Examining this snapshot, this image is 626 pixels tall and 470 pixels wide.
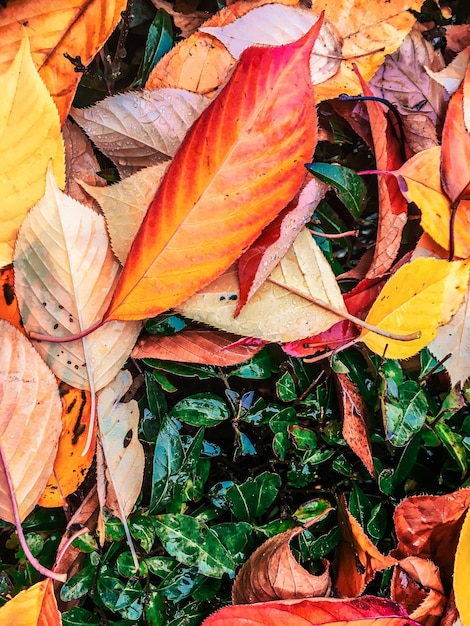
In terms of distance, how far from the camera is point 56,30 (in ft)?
2.32

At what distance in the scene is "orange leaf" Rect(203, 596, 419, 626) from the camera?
68 centimetres

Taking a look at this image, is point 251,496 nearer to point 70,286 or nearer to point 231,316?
point 231,316

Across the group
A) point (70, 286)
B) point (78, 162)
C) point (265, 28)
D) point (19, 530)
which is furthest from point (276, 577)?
point (265, 28)

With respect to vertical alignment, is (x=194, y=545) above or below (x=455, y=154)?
below

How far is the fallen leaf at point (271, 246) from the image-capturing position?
674 millimetres

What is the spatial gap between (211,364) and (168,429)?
0.10 metres

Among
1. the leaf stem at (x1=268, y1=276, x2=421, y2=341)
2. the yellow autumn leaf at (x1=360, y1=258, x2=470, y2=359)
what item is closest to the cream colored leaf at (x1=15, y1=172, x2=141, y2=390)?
the leaf stem at (x1=268, y1=276, x2=421, y2=341)

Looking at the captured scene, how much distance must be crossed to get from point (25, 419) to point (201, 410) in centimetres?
22

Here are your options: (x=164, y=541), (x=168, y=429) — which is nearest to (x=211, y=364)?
(x=168, y=429)

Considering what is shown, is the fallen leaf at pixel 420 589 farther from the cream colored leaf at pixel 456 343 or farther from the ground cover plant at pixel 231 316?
the cream colored leaf at pixel 456 343

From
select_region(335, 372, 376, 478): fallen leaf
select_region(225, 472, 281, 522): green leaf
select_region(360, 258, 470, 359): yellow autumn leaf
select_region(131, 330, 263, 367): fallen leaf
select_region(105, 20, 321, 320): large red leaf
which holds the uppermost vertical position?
select_region(105, 20, 321, 320): large red leaf

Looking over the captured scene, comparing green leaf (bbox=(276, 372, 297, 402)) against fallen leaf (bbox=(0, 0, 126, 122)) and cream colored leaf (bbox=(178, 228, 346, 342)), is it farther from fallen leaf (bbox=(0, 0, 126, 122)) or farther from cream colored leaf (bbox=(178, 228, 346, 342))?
fallen leaf (bbox=(0, 0, 126, 122))

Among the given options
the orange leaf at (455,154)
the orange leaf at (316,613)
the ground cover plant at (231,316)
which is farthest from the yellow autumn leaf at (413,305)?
the orange leaf at (316,613)

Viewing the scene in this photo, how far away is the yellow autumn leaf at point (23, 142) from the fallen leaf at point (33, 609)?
0.40 meters
